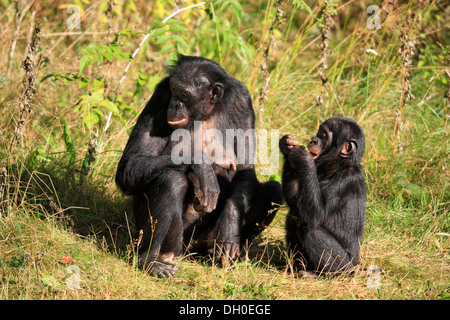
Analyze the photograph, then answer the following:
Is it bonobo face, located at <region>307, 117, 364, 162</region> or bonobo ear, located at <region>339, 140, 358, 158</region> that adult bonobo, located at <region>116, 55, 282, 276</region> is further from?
bonobo ear, located at <region>339, 140, 358, 158</region>

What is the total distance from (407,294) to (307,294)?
2.81 ft

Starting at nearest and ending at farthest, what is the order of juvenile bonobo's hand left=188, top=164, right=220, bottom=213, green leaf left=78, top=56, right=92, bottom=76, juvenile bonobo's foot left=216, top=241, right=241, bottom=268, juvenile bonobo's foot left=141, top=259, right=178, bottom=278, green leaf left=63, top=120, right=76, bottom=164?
juvenile bonobo's foot left=141, top=259, right=178, bottom=278 → juvenile bonobo's hand left=188, top=164, right=220, bottom=213 → juvenile bonobo's foot left=216, top=241, right=241, bottom=268 → green leaf left=78, top=56, right=92, bottom=76 → green leaf left=63, top=120, right=76, bottom=164

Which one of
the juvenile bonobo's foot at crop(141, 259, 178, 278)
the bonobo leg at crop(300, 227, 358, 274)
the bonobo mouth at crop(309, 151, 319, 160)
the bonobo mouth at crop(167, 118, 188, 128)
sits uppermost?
the bonobo mouth at crop(167, 118, 188, 128)

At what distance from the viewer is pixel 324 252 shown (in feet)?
14.3

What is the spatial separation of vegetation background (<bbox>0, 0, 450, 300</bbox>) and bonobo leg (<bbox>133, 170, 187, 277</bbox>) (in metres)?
0.13

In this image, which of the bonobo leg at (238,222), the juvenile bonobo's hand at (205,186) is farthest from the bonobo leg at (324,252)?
the juvenile bonobo's hand at (205,186)

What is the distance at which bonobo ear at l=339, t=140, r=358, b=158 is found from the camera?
14.6ft

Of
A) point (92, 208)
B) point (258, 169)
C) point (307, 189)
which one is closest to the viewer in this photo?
point (307, 189)

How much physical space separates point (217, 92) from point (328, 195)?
1.32 meters

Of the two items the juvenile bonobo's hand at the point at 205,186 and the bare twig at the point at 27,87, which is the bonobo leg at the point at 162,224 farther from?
the bare twig at the point at 27,87

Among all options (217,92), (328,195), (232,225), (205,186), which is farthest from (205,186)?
(328,195)

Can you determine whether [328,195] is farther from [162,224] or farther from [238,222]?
[162,224]

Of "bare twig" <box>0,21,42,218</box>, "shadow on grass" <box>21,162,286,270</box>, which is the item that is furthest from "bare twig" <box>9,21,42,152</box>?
"shadow on grass" <box>21,162,286,270</box>

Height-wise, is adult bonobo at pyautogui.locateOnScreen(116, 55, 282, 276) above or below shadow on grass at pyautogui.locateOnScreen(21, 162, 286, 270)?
above
